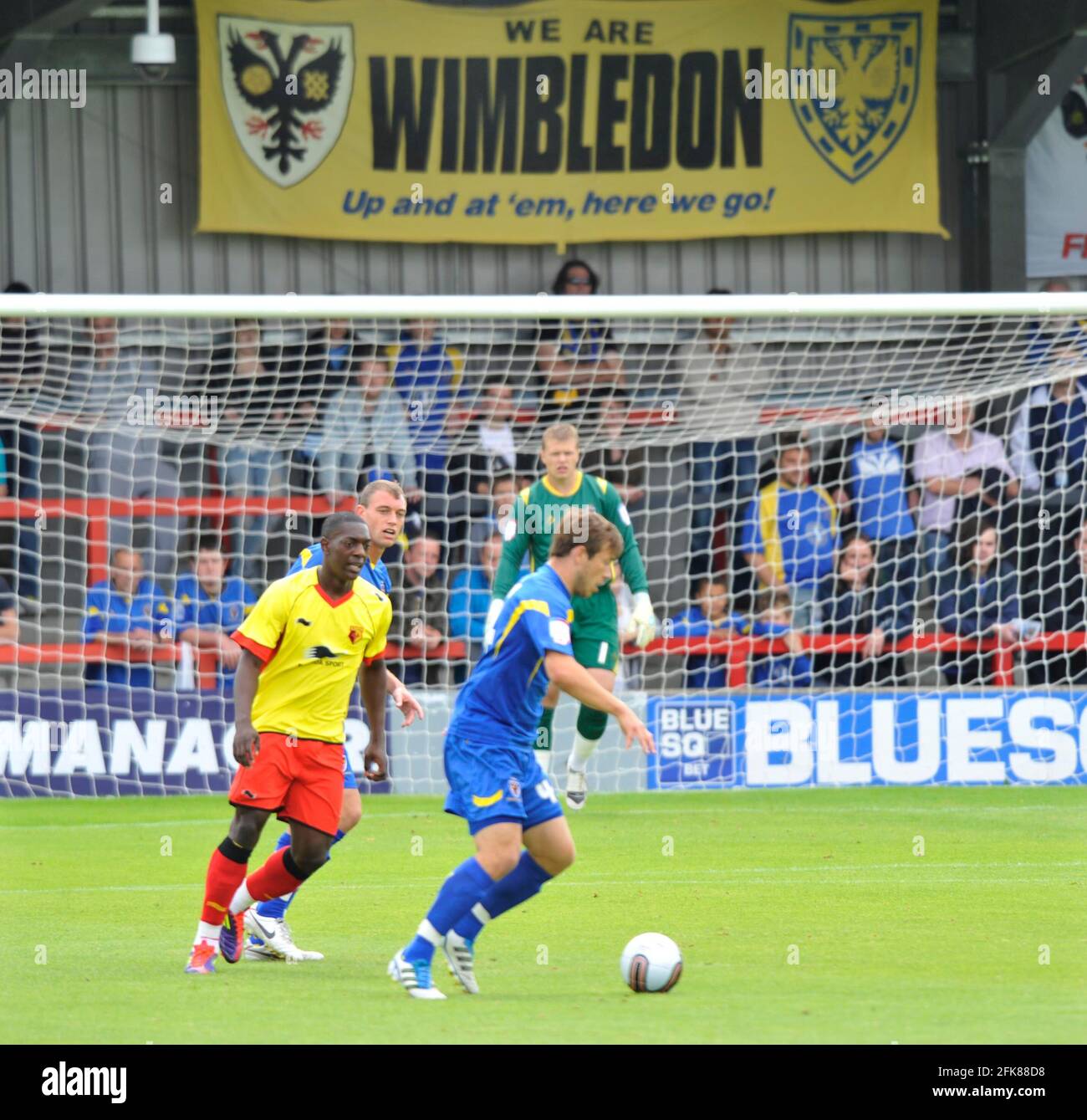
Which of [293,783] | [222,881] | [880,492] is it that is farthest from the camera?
[880,492]

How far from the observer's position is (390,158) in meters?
15.7

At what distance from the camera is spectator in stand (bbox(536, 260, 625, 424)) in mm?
13406

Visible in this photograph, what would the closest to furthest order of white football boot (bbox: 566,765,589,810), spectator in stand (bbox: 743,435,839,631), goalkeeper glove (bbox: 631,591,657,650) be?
goalkeeper glove (bbox: 631,591,657,650), white football boot (bbox: 566,765,589,810), spectator in stand (bbox: 743,435,839,631)

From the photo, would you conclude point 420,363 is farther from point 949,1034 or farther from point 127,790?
point 949,1034

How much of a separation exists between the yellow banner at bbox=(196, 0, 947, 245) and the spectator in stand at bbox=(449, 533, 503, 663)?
4054 millimetres

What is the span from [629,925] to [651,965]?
1.62 metres

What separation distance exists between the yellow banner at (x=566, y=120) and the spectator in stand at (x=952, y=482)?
350 centimetres

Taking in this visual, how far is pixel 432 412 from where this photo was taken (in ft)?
44.3

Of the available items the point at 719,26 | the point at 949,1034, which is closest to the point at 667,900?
the point at 949,1034

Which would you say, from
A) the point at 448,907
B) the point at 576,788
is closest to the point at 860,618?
the point at 576,788

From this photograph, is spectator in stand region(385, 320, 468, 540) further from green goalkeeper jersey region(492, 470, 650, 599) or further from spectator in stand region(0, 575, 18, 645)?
spectator in stand region(0, 575, 18, 645)

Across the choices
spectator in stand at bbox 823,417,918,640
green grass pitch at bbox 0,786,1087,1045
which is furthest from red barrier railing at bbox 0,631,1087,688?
green grass pitch at bbox 0,786,1087,1045

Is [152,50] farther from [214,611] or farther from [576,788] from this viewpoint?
[576,788]

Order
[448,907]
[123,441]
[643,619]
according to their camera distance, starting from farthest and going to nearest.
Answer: [123,441] → [643,619] → [448,907]
